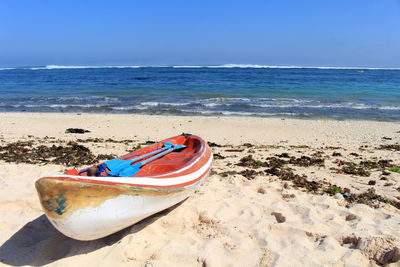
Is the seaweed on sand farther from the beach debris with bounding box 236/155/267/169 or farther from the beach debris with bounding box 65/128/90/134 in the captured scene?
the beach debris with bounding box 236/155/267/169

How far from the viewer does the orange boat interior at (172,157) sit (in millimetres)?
5496

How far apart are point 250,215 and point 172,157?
8.16 ft

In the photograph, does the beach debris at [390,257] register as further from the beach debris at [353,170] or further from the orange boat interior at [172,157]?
the beach debris at [353,170]

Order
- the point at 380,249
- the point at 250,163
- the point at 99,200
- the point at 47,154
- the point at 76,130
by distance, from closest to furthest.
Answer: the point at 99,200, the point at 380,249, the point at 250,163, the point at 47,154, the point at 76,130

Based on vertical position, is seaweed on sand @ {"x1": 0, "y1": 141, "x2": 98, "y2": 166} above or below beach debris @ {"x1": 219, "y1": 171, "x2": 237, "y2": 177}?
below

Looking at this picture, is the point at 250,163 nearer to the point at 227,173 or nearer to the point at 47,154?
the point at 227,173

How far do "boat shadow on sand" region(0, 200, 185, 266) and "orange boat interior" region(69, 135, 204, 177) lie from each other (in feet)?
3.00

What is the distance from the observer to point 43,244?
3861 millimetres

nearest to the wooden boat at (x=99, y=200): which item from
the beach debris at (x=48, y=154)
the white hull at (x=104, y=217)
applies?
the white hull at (x=104, y=217)

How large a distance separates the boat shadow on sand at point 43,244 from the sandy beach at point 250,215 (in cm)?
1

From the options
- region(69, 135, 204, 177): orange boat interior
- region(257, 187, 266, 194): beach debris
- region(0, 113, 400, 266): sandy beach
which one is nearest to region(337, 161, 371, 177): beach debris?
region(0, 113, 400, 266): sandy beach

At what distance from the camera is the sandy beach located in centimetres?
358

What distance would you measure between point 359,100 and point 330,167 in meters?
16.0

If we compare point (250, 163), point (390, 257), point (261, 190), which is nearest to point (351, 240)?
point (390, 257)
